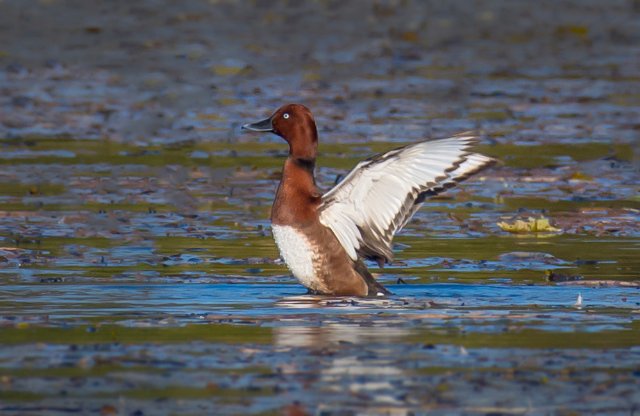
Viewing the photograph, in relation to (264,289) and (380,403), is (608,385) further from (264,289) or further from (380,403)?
(264,289)

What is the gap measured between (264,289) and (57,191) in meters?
4.92

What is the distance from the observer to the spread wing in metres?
10.2

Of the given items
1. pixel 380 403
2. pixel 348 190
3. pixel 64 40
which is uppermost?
pixel 64 40

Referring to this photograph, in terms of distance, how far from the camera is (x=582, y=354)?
8.02 metres

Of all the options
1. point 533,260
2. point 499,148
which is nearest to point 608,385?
point 533,260

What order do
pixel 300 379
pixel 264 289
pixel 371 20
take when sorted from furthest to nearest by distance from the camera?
pixel 371 20, pixel 264 289, pixel 300 379

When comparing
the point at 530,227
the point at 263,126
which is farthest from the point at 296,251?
the point at 530,227

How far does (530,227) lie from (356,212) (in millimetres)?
3001

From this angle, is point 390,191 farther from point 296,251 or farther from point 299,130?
point 299,130

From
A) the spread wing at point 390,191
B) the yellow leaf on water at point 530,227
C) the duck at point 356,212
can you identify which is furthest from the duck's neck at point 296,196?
the yellow leaf on water at point 530,227

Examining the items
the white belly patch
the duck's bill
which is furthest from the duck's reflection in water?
the duck's bill

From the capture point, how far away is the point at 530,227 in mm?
13078

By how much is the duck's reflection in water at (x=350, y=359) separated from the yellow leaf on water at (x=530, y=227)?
11.9 ft

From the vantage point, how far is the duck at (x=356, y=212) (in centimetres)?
1024
